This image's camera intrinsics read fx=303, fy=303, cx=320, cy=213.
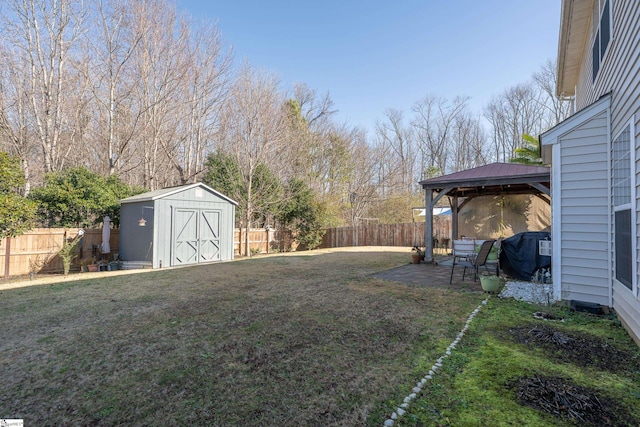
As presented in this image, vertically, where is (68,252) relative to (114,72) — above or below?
below

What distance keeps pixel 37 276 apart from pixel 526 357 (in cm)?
1077

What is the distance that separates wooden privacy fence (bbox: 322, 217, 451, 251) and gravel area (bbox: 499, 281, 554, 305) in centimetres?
1055

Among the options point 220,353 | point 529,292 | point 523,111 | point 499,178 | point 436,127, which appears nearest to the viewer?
point 220,353

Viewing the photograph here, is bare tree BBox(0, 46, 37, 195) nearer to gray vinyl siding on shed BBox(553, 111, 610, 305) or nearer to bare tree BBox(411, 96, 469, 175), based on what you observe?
gray vinyl siding on shed BBox(553, 111, 610, 305)

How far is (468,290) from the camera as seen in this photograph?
5.58 metres

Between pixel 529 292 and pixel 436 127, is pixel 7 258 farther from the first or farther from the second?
pixel 436 127

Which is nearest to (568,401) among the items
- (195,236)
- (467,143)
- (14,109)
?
(195,236)

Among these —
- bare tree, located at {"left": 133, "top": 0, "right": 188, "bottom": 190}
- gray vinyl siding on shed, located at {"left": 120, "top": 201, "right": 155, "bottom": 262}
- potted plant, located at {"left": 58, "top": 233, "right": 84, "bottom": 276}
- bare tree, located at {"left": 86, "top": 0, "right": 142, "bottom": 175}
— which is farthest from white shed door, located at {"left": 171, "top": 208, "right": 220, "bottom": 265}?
bare tree, located at {"left": 133, "top": 0, "right": 188, "bottom": 190}

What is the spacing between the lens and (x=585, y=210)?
13.7 ft

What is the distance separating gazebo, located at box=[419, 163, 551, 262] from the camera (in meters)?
7.52

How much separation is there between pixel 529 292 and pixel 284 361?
187 inches

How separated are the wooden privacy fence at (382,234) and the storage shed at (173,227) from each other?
25.9 ft

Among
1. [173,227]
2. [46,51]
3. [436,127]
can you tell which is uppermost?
[436,127]

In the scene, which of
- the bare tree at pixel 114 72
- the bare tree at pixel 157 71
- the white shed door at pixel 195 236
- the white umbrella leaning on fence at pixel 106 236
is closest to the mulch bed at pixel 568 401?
the white shed door at pixel 195 236
